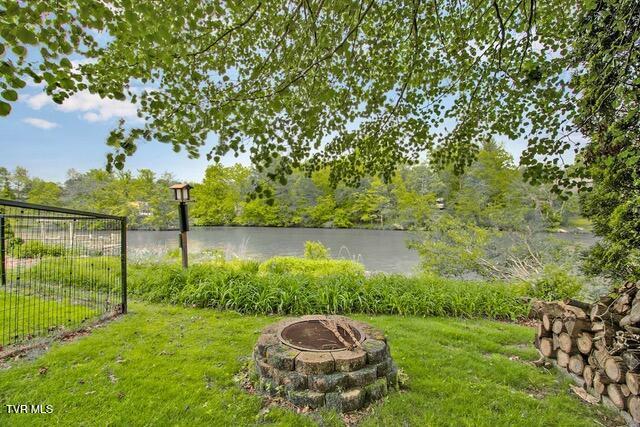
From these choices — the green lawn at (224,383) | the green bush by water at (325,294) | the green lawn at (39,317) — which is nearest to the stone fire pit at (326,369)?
the green lawn at (224,383)

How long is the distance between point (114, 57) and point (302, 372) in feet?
7.93

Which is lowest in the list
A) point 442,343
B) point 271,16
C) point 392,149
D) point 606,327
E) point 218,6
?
point 442,343

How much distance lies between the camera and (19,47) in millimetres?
1069

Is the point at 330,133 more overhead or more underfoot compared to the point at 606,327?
more overhead

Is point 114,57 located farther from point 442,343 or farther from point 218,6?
point 442,343

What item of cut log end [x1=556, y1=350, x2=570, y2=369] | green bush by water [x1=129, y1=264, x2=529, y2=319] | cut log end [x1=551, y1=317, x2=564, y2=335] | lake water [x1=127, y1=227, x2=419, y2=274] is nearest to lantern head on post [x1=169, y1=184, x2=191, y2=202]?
green bush by water [x1=129, y1=264, x2=529, y2=319]

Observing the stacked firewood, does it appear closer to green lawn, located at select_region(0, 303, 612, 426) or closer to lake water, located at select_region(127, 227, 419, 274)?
green lawn, located at select_region(0, 303, 612, 426)

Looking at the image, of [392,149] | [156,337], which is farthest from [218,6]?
[156,337]

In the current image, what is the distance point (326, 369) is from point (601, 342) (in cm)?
204

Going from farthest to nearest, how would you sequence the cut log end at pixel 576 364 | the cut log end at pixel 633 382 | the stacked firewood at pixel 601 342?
the cut log end at pixel 576 364 < the stacked firewood at pixel 601 342 < the cut log end at pixel 633 382

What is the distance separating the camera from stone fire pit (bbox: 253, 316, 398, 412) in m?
2.20

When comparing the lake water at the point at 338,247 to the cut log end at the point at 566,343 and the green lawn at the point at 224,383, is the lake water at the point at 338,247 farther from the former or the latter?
the cut log end at the point at 566,343

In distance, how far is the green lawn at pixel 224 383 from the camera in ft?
6.88

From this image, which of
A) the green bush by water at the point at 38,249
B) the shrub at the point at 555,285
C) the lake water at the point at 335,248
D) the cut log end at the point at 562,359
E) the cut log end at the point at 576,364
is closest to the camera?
the cut log end at the point at 576,364
